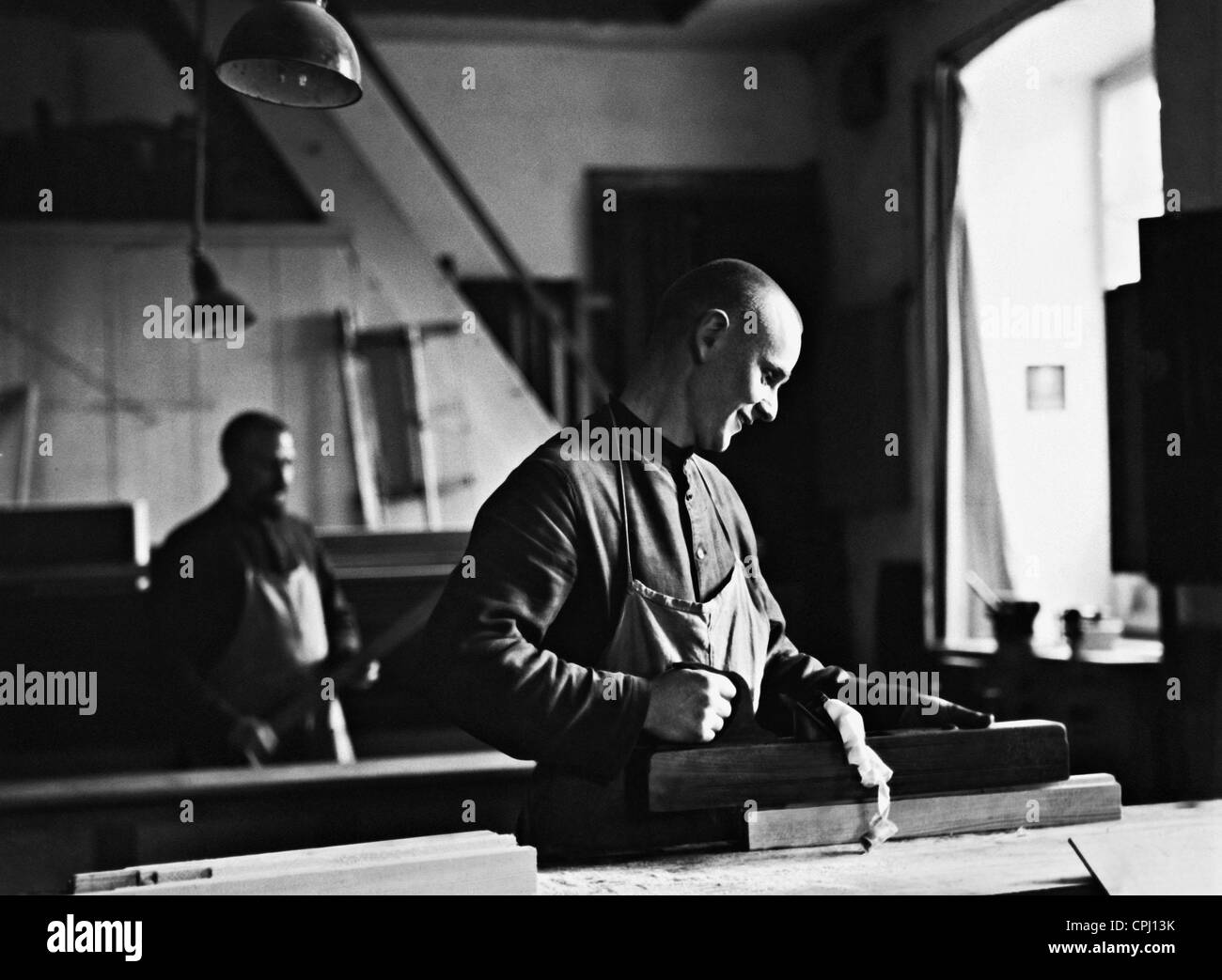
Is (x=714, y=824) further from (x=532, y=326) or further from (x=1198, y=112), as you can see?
(x=532, y=326)

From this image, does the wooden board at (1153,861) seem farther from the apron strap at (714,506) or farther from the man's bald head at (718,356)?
the man's bald head at (718,356)

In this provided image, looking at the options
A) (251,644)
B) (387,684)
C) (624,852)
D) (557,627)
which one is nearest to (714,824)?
(624,852)

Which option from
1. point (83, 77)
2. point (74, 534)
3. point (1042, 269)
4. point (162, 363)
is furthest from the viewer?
point (83, 77)

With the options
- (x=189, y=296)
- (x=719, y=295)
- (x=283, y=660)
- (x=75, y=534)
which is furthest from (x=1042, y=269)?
(x=75, y=534)

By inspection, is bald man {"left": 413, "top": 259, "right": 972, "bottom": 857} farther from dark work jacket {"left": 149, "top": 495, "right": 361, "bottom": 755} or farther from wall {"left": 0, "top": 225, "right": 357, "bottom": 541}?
wall {"left": 0, "top": 225, "right": 357, "bottom": 541}

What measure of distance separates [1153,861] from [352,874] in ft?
3.77

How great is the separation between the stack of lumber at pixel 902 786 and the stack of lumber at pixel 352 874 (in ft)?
0.84

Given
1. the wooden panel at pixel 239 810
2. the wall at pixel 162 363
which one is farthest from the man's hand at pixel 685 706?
the wall at pixel 162 363

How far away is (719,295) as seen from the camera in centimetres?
203

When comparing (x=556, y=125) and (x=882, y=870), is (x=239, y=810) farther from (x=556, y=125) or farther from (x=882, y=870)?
(x=556, y=125)

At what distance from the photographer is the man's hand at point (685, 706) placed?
1933 mm

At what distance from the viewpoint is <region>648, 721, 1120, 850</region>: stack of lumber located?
1.92 meters

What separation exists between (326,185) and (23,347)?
1.57 metres
